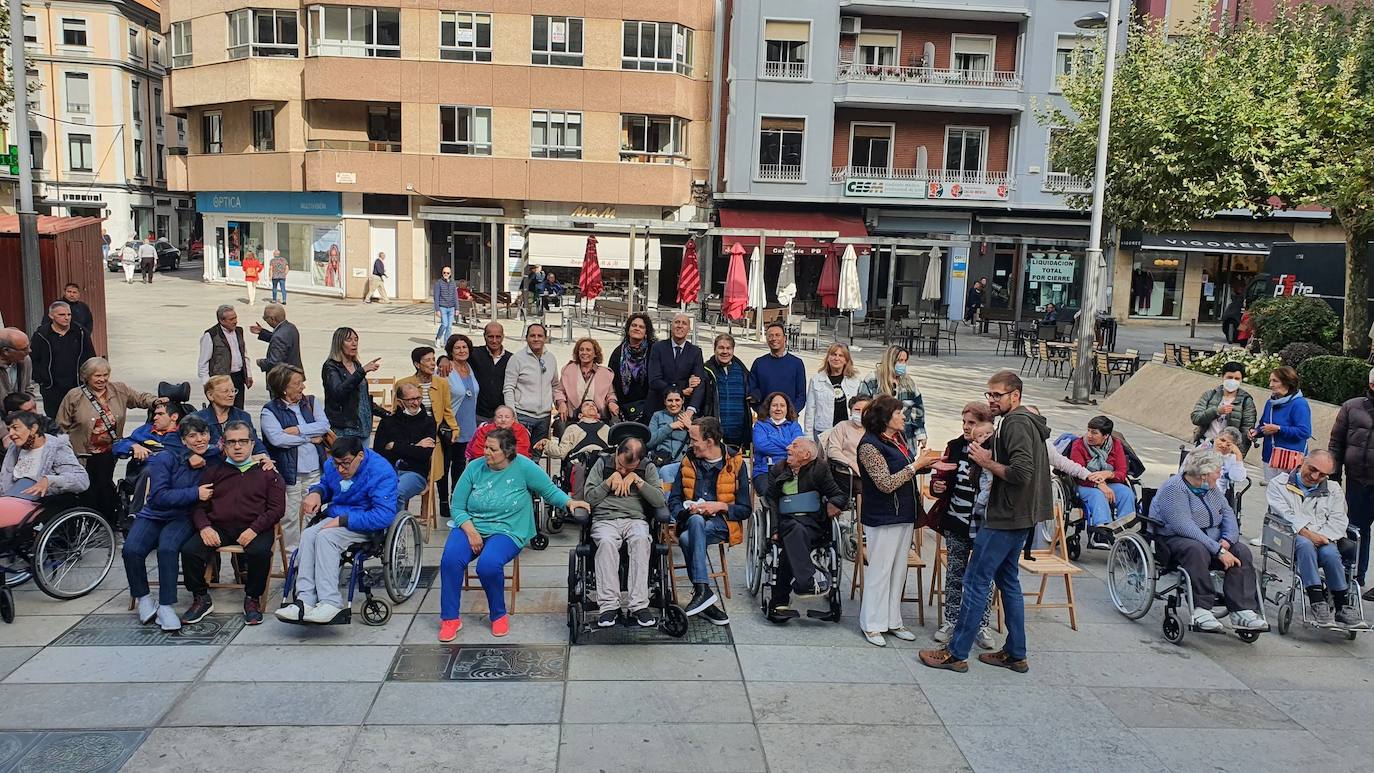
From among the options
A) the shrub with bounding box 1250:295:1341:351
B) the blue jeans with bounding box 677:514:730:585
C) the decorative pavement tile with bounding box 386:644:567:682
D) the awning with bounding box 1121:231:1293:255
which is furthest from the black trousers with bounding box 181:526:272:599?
the awning with bounding box 1121:231:1293:255

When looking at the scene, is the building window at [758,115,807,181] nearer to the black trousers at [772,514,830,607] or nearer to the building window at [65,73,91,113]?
the black trousers at [772,514,830,607]

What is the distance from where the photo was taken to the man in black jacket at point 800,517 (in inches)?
280

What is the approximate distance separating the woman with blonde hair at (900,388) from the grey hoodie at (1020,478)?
302 centimetres

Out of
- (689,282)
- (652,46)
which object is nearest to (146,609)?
(689,282)

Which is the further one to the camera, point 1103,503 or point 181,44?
point 181,44

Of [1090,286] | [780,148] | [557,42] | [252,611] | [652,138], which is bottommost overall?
[252,611]

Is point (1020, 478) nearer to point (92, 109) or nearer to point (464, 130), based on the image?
point (464, 130)

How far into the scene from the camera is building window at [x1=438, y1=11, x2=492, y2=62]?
32781mm

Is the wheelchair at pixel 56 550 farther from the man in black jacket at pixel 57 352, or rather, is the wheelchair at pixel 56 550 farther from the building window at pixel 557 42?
the building window at pixel 557 42

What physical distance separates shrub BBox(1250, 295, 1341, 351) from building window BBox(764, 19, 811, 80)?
60.5ft

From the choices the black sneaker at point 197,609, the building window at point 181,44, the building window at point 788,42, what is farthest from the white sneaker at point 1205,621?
the building window at point 181,44

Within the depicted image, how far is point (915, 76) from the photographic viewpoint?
33.1m

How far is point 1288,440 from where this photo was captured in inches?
394

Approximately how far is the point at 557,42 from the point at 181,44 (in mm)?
14331
